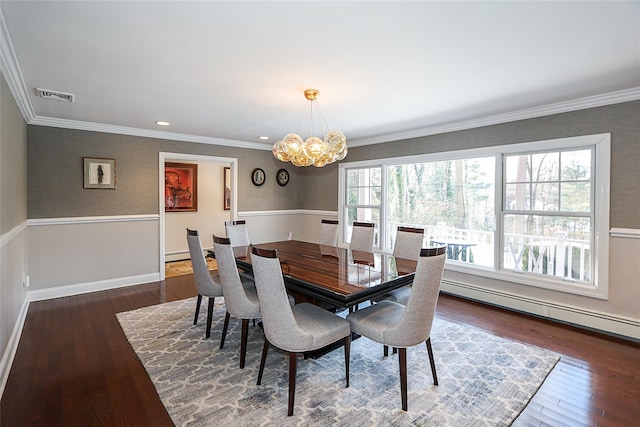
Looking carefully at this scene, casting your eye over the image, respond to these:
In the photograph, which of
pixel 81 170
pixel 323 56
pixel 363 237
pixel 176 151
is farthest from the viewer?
pixel 176 151

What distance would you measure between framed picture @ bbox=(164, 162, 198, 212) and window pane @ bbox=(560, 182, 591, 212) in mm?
6543

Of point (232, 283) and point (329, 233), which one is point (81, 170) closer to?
point (232, 283)

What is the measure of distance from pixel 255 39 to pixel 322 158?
1.30 metres

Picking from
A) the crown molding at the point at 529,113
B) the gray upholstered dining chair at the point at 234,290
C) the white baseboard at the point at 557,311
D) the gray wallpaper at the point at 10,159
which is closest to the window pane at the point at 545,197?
the crown molding at the point at 529,113

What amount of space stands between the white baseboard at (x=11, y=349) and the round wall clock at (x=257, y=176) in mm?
3757

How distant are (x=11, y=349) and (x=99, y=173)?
2.63m

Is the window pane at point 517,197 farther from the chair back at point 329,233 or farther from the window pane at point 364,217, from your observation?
the chair back at point 329,233

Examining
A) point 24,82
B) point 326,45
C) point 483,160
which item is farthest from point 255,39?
point 483,160

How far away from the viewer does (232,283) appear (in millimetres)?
2541

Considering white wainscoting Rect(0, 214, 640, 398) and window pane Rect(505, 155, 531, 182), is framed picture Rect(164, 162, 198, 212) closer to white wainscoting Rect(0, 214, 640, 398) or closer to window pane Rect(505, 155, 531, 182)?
white wainscoting Rect(0, 214, 640, 398)

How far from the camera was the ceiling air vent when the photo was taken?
3064 mm

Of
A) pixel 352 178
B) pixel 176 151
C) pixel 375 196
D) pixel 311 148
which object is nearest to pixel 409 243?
pixel 311 148

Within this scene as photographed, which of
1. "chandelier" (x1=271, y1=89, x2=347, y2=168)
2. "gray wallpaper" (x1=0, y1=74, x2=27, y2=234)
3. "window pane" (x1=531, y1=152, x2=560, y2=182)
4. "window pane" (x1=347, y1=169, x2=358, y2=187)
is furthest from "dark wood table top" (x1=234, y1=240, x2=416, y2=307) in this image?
"window pane" (x1=347, y1=169, x2=358, y2=187)

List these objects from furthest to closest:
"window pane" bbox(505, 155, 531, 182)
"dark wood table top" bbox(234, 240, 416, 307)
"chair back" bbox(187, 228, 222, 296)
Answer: "window pane" bbox(505, 155, 531, 182)
"chair back" bbox(187, 228, 222, 296)
"dark wood table top" bbox(234, 240, 416, 307)
